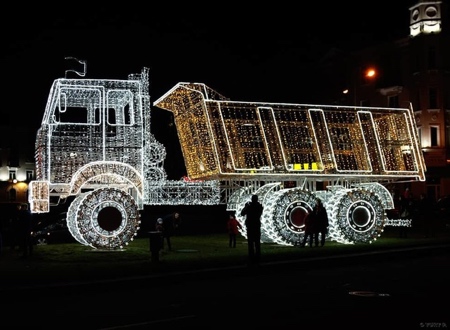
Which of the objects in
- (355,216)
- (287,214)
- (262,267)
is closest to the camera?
(262,267)

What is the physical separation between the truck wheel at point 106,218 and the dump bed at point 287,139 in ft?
8.23

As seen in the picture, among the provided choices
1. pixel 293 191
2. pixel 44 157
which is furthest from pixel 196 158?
pixel 44 157

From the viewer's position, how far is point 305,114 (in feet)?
70.4

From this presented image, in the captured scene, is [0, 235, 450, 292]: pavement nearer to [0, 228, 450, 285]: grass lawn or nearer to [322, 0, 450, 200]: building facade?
[0, 228, 450, 285]: grass lawn

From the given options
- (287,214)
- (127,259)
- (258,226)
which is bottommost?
(127,259)

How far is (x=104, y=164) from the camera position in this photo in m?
20.3

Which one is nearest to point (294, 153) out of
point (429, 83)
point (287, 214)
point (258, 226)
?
point (287, 214)

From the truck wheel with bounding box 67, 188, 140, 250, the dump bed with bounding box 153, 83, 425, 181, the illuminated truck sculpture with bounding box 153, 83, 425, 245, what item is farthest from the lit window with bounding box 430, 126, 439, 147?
the truck wheel with bounding box 67, 188, 140, 250

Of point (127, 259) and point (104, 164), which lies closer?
point (127, 259)

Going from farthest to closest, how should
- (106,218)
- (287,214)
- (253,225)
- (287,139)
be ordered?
(287,139)
(287,214)
(106,218)
(253,225)

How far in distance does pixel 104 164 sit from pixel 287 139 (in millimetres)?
5699

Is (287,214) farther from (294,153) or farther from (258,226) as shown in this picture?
(258,226)

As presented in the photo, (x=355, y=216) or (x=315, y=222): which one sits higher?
(x=355, y=216)

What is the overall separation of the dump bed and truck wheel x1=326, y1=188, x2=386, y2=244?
0.65m
